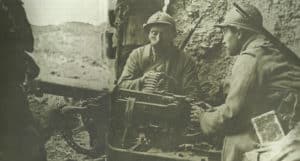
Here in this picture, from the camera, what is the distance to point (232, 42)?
15.0ft

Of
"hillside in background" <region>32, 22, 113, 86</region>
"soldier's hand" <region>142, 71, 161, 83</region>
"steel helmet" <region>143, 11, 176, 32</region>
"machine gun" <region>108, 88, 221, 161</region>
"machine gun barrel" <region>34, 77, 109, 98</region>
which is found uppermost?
"steel helmet" <region>143, 11, 176, 32</region>

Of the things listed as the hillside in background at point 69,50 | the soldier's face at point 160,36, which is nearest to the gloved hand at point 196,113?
the soldier's face at point 160,36

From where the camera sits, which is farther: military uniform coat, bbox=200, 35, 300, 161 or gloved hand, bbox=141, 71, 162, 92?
gloved hand, bbox=141, 71, 162, 92

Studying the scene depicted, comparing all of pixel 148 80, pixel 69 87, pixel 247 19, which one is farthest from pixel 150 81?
pixel 247 19

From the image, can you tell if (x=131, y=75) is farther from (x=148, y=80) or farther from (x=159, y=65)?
(x=159, y=65)

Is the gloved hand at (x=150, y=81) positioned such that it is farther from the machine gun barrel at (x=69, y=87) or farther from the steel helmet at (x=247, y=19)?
the steel helmet at (x=247, y=19)

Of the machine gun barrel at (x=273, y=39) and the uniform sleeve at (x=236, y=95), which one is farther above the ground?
the machine gun barrel at (x=273, y=39)

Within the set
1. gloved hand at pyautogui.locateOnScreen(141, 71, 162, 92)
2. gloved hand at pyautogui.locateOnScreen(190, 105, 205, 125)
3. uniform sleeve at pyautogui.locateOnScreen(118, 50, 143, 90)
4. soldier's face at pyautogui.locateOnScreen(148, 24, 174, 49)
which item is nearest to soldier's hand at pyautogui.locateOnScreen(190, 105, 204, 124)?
gloved hand at pyautogui.locateOnScreen(190, 105, 205, 125)

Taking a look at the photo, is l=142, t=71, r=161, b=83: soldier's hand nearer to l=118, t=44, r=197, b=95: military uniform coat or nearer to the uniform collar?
l=118, t=44, r=197, b=95: military uniform coat

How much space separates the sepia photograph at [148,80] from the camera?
14.7 feet

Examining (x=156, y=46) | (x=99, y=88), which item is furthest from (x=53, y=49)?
(x=156, y=46)

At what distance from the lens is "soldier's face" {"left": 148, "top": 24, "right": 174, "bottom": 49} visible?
4594 millimetres

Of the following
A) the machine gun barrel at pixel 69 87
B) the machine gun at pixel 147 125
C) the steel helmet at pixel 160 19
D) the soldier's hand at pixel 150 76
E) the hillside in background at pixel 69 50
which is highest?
the steel helmet at pixel 160 19

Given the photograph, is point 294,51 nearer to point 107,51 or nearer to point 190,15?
point 190,15
